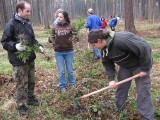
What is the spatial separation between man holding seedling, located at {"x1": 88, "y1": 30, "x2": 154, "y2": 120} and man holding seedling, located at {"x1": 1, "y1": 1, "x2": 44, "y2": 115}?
1.54 m

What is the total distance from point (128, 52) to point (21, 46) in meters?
1.96

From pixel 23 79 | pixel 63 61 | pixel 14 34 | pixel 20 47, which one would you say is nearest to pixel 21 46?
pixel 20 47

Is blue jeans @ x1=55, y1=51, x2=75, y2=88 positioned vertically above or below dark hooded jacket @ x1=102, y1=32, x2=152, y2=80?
below

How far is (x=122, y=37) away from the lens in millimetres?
4289

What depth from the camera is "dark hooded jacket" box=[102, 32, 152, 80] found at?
4258mm

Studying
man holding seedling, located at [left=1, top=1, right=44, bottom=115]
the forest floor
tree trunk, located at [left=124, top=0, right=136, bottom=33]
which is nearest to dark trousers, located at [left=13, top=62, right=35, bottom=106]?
man holding seedling, located at [left=1, top=1, right=44, bottom=115]

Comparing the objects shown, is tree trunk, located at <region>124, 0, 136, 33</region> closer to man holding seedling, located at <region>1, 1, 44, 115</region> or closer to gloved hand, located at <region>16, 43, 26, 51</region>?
man holding seedling, located at <region>1, 1, 44, 115</region>

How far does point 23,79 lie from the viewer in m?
5.47

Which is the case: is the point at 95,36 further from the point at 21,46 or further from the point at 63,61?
the point at 63,61

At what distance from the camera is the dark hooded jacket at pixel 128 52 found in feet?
14.0

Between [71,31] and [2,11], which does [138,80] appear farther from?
[2,11]

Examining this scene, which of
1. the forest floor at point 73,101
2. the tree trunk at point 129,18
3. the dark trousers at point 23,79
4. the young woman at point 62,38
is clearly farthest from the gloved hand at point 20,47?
the tree trunk at point 129,18

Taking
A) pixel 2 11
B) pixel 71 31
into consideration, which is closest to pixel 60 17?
pixel 71 31

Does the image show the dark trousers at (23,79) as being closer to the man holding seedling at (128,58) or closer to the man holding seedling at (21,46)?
the man holding seedling at (21,46)
